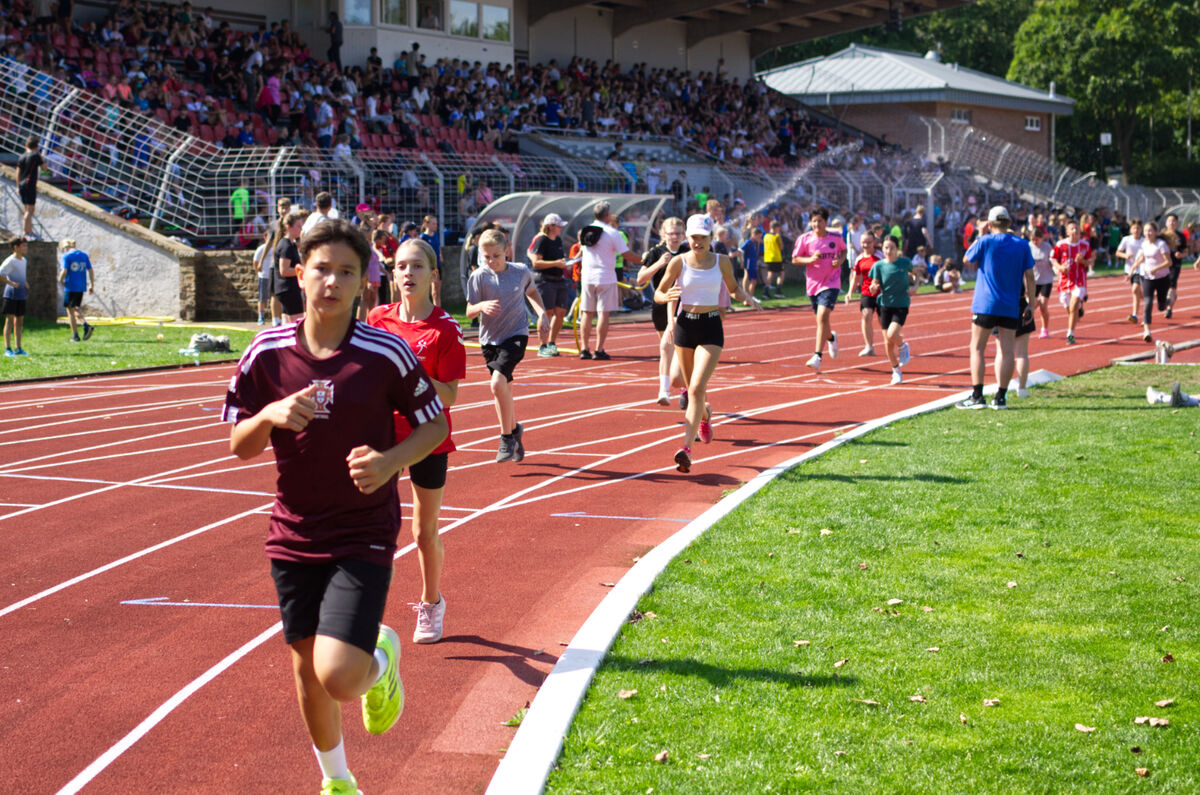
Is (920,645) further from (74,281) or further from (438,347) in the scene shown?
(74,281)

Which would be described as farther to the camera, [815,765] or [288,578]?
[815,765]

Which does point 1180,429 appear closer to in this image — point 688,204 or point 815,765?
point 815,765

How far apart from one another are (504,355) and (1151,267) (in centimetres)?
1372

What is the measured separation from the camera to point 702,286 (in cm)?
1046

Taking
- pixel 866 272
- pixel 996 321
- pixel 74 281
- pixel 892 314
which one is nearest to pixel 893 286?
pixel 892 314

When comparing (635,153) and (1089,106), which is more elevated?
(1089,106)

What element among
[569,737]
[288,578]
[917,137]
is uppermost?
[917,137]

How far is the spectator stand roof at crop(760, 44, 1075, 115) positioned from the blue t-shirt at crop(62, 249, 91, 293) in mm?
42122

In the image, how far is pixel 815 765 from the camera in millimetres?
4523

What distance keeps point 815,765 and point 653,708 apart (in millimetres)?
782

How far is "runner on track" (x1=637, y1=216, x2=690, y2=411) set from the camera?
40.4ft

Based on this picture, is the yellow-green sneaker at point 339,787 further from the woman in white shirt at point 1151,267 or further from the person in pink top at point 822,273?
the woman in white shirt at point 1151,267

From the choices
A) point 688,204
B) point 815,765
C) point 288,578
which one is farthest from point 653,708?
point 688,204

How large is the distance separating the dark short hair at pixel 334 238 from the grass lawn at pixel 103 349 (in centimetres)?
1348
